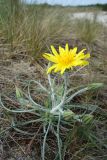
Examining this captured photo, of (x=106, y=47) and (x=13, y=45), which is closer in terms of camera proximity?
(x=13, y=45)

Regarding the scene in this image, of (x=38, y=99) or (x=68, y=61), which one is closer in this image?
(x=68, y=61)

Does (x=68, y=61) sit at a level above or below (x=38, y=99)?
above

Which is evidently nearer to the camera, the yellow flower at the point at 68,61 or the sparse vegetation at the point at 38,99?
the yellow flower at the point at 68,61

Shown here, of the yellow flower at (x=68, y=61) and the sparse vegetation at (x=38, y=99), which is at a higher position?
the yellow flower at (x=68, y=61)

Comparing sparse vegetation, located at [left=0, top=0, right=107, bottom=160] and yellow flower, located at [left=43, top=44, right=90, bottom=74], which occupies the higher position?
yellow flower, located at [left=43, top=44, right=90, bottom=74]

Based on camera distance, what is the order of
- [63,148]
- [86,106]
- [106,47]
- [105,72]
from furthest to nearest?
[106,47] < [105,72] < [86,106] < [63,148]

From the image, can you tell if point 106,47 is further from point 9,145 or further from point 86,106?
point 9,145

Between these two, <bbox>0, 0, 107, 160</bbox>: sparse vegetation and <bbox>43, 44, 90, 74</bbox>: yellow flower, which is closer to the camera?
<bbox>43, 44, 90, 74</bbox>: yellow flower

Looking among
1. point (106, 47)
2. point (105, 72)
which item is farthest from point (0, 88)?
point (106, 47)
